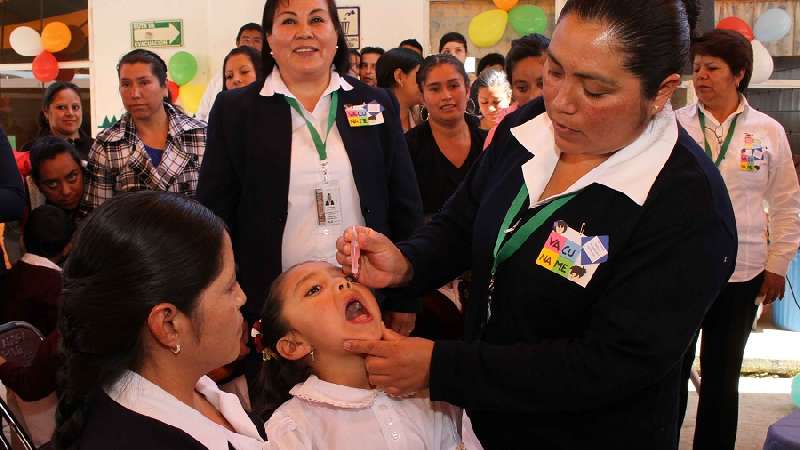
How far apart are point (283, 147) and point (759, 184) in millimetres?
2133

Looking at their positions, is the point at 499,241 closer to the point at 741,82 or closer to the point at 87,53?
the point at 741,82

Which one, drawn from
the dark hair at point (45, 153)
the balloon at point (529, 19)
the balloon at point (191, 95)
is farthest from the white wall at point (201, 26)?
the dark hair at point (45, 153)

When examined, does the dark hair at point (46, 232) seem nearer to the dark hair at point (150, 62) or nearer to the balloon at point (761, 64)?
the dark hair at point (150, 62)

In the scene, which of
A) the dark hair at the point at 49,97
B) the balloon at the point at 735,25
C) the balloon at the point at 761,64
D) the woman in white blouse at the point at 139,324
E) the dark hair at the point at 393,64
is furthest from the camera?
the balloon at the point at 735,25

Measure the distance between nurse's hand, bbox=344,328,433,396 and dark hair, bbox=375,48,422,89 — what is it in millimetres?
3011

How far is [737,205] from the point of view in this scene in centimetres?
329

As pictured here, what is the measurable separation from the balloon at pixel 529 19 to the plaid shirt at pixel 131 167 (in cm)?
501

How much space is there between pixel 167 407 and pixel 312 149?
1.30 metres

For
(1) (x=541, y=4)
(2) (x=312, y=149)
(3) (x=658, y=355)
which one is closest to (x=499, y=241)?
(3) (x=658, y=355)

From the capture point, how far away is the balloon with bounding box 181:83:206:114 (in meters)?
8.11

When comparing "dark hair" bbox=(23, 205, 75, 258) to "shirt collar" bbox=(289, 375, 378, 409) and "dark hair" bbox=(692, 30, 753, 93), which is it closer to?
"shirt collar" bbox=(289, 375, 378, 409)

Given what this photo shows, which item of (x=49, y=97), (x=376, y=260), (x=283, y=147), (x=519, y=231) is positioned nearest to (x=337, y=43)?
(x=283, y=147)

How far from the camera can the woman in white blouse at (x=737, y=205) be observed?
3.15 metres

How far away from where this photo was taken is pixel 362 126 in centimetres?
246
